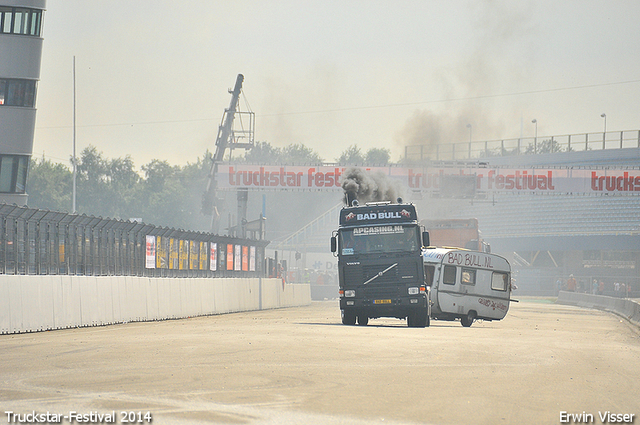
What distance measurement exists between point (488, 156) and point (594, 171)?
1192 inches

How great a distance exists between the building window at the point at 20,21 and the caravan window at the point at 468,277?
2498 cm

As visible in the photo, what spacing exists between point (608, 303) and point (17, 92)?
30116mm

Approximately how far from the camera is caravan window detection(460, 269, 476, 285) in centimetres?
2619

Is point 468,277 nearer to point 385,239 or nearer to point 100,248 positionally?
point 385,239

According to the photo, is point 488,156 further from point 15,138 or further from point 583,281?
point 15,138

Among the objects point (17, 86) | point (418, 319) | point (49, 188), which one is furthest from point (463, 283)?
point (49, 188)

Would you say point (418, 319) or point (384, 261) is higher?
point (384, 261)

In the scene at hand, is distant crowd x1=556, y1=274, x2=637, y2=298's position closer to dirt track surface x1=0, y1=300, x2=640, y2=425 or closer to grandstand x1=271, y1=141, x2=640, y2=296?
grandstand x1=271, y1=141, x2=640, y2=296

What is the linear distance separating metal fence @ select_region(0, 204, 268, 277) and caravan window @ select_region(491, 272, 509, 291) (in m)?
10.5

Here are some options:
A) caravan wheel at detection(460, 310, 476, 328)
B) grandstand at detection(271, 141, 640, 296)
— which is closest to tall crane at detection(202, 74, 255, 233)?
grandstand at detection(271, 141, 640, 296)

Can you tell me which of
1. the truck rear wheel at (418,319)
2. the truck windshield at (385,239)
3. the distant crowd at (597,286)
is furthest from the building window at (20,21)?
the distant crowd at (597,286)

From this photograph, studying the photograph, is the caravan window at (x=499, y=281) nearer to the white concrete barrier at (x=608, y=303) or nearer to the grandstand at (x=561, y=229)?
the white concrete barrier at (x=608, y=303)

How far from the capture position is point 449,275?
25938 mm

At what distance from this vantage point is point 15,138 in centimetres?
4150
